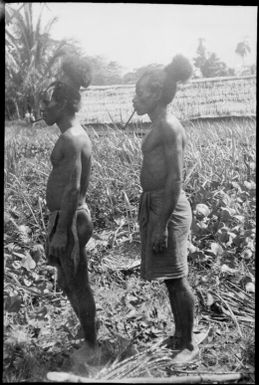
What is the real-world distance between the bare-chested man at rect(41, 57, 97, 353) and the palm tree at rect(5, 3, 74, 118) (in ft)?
1.08

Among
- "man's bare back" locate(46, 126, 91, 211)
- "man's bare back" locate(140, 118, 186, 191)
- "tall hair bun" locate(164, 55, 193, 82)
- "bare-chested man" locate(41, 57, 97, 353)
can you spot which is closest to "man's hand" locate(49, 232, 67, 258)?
"bare-chested man" locate(41, 57, 97, 353)

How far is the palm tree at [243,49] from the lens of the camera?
11.7 feet

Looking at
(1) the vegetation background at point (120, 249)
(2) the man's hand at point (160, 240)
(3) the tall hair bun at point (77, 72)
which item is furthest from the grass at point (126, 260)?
(3) the tall hair bun at point (77, 72)

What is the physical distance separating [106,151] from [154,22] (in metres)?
0.90

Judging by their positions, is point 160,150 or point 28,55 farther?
point 28,55

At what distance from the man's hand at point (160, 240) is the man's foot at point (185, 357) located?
0.63m

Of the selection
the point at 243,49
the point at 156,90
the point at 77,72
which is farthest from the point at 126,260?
the point at 243,49

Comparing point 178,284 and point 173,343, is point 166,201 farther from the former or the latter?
point 173,343

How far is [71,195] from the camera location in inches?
126

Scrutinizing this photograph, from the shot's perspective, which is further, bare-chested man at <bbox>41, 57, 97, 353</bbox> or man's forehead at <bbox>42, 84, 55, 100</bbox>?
man's forehead at <bbox>42, 84, 55, 100</bbox>

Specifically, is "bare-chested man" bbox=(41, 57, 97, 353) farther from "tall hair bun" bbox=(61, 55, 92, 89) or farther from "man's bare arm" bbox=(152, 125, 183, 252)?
"man's bare arm" bbox=(152, 125, 183, 252)

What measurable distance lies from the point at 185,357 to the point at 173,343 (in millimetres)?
105

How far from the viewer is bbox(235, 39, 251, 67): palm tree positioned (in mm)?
3561

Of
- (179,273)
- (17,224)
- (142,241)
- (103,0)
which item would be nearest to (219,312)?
(179,273)
